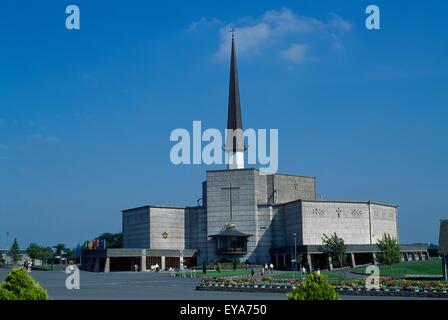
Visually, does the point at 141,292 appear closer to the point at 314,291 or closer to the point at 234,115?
the point at 314,291

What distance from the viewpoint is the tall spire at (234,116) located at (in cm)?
10675

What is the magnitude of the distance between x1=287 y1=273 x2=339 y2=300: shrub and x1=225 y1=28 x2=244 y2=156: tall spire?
93.1 metres

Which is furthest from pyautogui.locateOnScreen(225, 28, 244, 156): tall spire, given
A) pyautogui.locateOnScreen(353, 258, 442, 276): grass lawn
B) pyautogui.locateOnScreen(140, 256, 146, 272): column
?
pyautogui.locateOnScreen(353, 258, 442, 276): grass lawn

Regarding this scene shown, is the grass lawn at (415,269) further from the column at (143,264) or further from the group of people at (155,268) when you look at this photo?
the column at (143,264)

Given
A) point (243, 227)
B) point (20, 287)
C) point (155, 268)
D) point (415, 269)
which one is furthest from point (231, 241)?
point (20, 287)

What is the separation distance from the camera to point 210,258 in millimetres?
95125

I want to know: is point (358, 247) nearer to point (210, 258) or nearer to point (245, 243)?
point (245, 243)

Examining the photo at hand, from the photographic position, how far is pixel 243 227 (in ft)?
310

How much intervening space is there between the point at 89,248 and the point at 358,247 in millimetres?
46105

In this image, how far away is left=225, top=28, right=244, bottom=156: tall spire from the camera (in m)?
107

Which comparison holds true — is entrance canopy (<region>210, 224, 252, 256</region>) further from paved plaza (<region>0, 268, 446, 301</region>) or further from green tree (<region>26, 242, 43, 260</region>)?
green tree (<region>26, 242, 43, 260</region>)

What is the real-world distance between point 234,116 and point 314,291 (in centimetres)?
9711

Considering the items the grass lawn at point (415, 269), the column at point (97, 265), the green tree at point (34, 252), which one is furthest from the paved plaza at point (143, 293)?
the green tree at point (34, 252)
